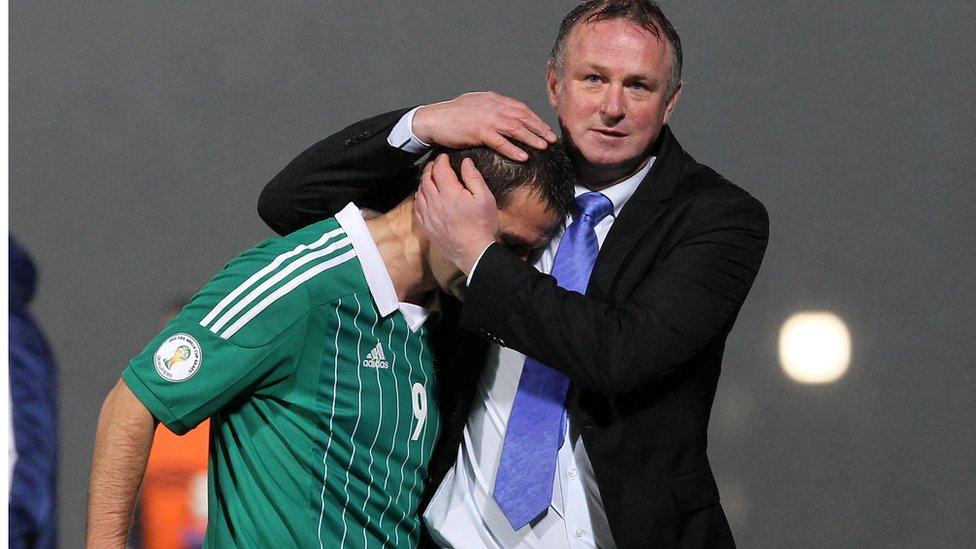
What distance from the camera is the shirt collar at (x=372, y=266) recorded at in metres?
1.49

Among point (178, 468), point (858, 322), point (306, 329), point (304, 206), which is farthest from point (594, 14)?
point (178, 468)

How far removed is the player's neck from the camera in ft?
4.99

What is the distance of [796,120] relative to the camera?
9.36 feet

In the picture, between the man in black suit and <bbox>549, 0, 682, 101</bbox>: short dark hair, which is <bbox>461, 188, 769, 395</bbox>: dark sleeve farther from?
<bbox>549, 0, 682, 101</bbox>: short dark hair

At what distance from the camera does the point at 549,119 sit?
2.85m

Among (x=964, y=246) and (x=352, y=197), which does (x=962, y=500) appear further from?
(x=352, y=197)

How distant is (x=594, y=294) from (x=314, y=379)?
35cm

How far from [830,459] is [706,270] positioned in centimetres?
155

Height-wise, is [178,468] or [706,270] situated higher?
[706,270]

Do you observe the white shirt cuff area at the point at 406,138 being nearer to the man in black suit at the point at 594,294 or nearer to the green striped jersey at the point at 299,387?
the man in black suit at the point at 594,294

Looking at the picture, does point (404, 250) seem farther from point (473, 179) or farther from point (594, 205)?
point (594, 205)

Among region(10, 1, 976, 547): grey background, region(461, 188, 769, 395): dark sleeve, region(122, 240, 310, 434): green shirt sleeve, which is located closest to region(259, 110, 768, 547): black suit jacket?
region(461, 188, 769, 395): dark sleeve

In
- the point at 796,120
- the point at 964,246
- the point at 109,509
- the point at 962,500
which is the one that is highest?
the point at 796,120

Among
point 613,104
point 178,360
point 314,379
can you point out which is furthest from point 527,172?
point 178,360
